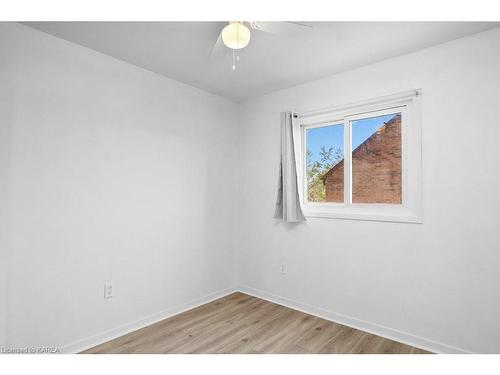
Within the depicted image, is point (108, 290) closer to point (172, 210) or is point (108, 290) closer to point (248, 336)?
point (172, 210)

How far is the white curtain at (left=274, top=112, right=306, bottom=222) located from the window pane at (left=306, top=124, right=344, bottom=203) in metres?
0.16

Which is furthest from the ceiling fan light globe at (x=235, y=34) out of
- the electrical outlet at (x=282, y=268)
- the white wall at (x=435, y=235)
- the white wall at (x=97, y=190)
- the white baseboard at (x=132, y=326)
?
the white baseboard at (x=132, y=326)

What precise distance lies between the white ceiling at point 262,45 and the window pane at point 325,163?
1.97 feet

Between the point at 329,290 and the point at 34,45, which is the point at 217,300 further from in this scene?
the point at 34,45

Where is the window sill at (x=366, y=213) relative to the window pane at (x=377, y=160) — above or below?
below

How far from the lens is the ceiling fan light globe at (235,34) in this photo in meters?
1.66

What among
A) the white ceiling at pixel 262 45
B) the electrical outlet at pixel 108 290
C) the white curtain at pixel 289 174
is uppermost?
the white ceiling at pixel 262 45

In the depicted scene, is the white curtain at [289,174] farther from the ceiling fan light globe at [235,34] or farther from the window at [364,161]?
the ceiling fan light globe at [235,34]

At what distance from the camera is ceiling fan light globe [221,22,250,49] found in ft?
5.43

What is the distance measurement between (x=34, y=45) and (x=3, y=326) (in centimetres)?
196

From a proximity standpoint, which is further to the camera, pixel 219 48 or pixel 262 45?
pixel 262 45

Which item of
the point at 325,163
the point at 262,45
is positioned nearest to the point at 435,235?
the point at 325,163

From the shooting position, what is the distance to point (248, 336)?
7.97 ft

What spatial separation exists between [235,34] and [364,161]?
1750mm
